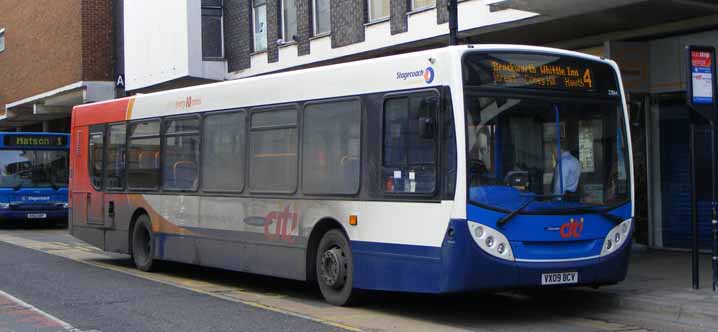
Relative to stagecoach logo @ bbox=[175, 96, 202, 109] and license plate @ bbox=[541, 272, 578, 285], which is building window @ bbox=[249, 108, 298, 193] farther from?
license plate @ bbox=[541, 272, 578, 285]

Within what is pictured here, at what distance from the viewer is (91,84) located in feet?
110

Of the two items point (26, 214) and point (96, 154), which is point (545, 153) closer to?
point (96, 154)

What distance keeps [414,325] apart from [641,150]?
26.2ft

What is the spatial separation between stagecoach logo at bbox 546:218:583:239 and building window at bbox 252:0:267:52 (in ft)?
48.5

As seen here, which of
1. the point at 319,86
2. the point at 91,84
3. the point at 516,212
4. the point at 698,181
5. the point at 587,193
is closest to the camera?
the point at 516,212

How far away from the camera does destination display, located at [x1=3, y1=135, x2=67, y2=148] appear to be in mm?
26781

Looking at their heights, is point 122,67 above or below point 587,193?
above

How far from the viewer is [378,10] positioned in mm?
19266

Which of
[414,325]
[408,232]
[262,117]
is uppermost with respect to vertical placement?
[262,117]

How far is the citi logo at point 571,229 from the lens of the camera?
31.3ft

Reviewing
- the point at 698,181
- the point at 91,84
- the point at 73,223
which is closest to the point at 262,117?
the point at 73,223

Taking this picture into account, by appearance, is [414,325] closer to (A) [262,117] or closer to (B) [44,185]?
(A) [262,117]

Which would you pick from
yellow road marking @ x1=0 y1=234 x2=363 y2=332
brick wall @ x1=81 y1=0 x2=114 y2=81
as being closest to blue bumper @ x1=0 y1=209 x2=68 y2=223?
yellow road marking @ x1=0 y1=234 x2=363 y2=332

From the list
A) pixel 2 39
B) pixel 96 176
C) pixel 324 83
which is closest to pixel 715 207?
pixel 324 83
